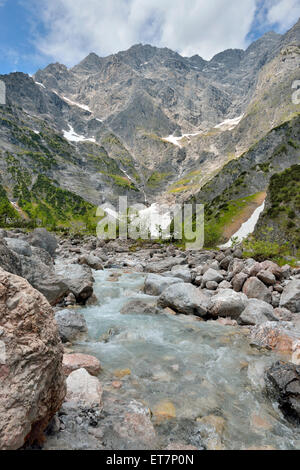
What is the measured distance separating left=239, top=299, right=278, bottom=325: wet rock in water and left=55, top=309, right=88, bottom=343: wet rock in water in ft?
26.6

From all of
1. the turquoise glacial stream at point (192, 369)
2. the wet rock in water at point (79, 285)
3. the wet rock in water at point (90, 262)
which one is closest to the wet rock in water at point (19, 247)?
the wet rock in water at point (79, 285)

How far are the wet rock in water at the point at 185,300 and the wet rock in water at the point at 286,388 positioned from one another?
7079mm

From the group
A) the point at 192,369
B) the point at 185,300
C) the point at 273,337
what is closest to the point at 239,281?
the point at 185,300

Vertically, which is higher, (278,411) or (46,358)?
(46,358)

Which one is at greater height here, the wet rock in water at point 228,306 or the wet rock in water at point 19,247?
the wet rock in water at point 19,247

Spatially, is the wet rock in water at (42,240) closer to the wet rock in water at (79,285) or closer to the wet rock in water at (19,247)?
the wet rock in water at (19,247)

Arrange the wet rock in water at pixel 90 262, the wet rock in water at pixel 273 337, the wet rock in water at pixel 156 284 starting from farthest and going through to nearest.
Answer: the wet rock in water at pixel 90 262
the wet rock in water at pixel 156 284
the wet rock in water at pixel 273 337

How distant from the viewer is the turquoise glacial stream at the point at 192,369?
6.32m

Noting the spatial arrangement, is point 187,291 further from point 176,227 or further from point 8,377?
point 176,227

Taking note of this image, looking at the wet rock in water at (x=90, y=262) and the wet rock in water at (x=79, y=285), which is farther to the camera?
the wet rock in water at (x=90, y=262)

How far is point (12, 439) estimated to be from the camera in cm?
354

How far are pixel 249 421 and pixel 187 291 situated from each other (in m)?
9.41

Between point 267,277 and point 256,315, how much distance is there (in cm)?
620
